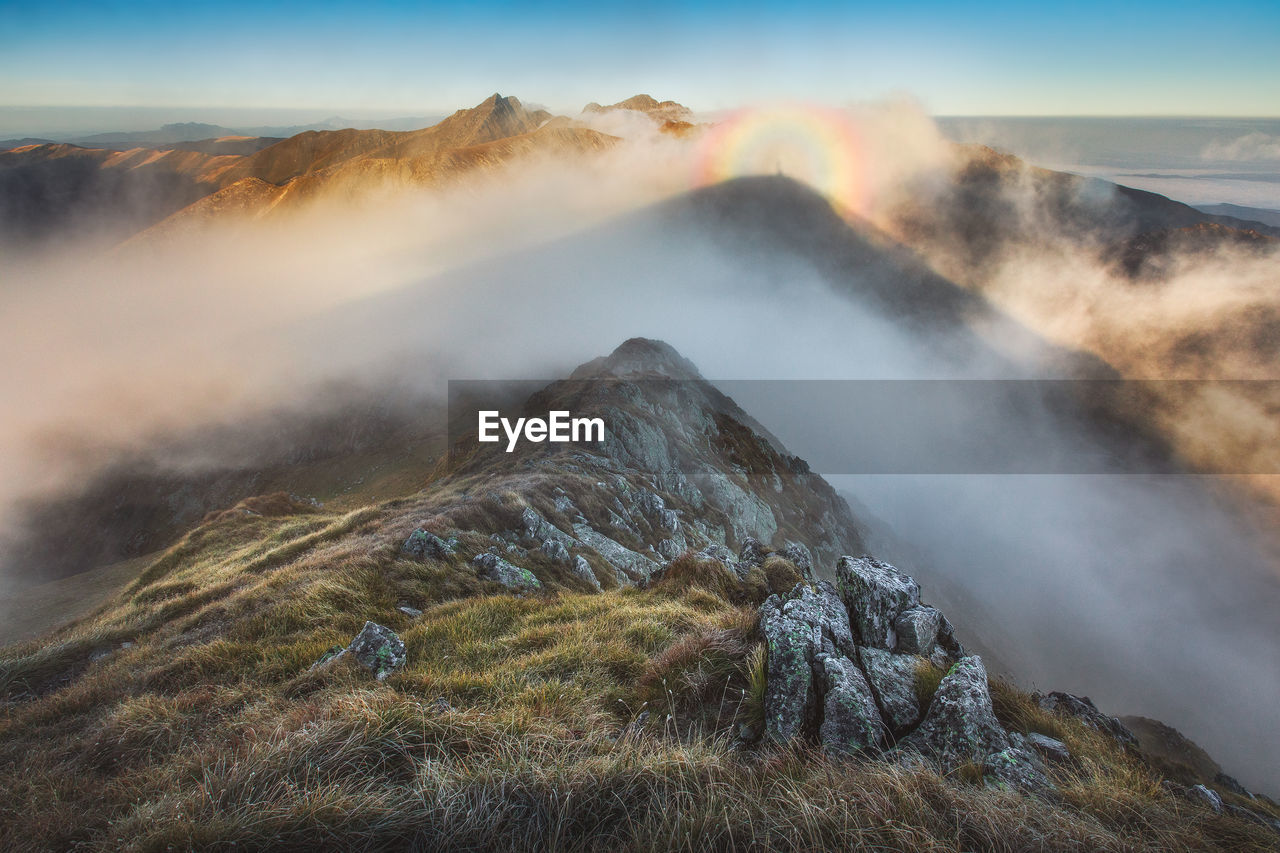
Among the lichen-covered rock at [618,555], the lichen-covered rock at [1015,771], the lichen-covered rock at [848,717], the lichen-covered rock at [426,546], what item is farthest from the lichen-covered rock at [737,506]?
the lichen-covered rock at [1015,771]

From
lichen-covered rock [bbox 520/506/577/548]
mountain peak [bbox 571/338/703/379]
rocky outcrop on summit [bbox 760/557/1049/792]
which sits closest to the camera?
rocky outcrop on summit [bbox 760/557/1049/792]

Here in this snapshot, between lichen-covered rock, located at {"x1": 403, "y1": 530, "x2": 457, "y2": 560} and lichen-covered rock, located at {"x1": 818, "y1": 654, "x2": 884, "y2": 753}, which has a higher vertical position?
lichen-covered rock, located at {"x1": 818, "y1": 654, "x2": 884, "y2": 753}

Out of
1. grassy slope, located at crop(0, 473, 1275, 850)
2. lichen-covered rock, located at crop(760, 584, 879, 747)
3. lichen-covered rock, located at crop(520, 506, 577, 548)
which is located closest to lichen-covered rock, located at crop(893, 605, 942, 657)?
lichen-covered rock, located at crop(760, 584, 879, 747)

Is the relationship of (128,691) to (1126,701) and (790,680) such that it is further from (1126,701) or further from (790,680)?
(1126,701)

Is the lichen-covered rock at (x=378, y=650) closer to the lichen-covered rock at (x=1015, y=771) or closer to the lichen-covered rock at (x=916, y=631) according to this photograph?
the lichen-covered rock at (x=1015, y=771)

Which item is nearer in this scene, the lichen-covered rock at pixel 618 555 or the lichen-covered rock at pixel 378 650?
the lichen-covered rock at pixel 378 650

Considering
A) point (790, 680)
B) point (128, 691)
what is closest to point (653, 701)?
point (790, 680)

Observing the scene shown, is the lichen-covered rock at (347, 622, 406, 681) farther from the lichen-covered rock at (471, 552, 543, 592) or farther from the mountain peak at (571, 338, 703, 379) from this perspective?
the mountain peak at (571, 338, 703, 379)
